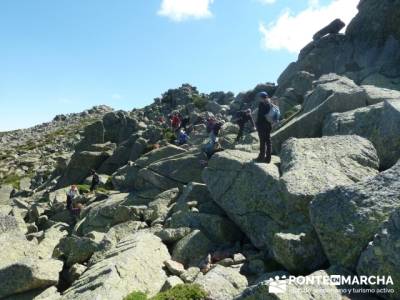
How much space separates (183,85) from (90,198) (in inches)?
2998

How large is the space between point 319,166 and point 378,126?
6081 mm

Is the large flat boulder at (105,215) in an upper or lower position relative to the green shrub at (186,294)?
lower

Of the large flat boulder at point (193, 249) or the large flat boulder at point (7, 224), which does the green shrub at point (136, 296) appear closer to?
the large flat boulder at point (193, 249)

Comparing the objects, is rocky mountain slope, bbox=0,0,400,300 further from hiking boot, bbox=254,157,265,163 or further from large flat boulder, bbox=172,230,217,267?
hiking boot, bbox=254,157,265,163

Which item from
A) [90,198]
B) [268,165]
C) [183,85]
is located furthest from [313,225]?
[183,85]

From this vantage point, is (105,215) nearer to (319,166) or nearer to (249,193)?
(249,193)

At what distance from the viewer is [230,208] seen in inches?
898

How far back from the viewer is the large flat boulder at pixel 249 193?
65.3 feet

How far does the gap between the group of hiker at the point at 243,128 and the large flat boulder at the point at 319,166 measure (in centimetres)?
126

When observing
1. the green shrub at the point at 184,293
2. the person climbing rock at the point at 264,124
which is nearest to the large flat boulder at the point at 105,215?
the person climbing rock at the point at 264,124

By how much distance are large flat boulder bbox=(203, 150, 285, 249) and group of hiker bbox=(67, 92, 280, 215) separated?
1.27m

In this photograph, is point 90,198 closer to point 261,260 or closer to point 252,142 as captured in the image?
point 252,142

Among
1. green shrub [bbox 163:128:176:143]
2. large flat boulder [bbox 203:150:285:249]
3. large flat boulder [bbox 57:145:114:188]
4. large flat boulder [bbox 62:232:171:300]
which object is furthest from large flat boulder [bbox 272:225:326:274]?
large flat boulder [bbox 57:145:114:188]

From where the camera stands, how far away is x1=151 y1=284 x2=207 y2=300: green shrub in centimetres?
1520
